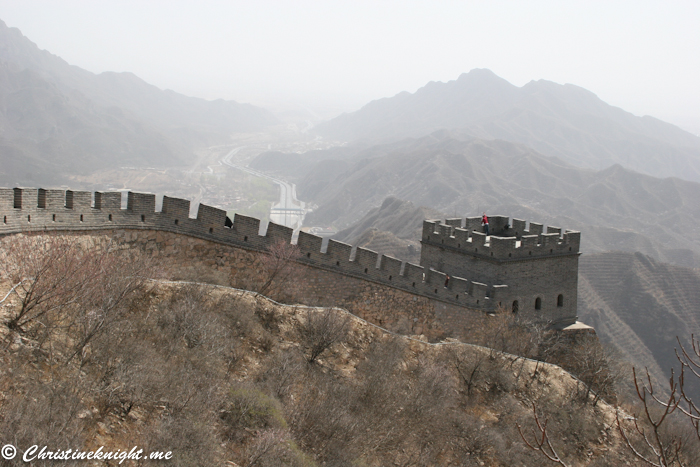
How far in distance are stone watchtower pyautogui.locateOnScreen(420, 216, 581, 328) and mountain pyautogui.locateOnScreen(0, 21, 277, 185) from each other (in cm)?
4722

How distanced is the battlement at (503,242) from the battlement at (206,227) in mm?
1064

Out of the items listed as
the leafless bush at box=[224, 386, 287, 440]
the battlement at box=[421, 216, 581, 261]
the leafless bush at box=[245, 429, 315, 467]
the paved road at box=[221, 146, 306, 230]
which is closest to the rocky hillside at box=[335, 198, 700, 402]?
the paved road at box=[221, 146, 306, 230]

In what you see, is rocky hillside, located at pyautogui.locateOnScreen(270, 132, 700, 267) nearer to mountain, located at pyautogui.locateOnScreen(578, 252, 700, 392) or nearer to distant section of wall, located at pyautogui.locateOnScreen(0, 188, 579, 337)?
mountain, located at pyautogui.locateOnScreen(578, 252, 700, 392)

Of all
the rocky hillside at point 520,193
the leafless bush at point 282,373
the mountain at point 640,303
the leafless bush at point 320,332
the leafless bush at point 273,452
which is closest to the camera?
the leafless bush at point 273,452

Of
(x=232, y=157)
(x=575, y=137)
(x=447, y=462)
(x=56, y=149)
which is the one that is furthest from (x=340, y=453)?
(x=575, y=137)

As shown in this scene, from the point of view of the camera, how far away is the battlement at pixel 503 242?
1526 cm

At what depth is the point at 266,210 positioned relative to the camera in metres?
63.9

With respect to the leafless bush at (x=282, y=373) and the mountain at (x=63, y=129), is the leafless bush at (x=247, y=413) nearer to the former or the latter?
the leafless bush at (x=282, y=373)

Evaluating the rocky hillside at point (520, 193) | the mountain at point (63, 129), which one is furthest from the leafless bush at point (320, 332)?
the rocky hillside at point (520, 193)

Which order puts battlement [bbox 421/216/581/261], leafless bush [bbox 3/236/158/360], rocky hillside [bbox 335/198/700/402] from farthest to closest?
rocky hillside [bbox 335/198/700/402], battlement [bbox 421/216/581/261], leafless bush [bbox 3/236/158/360]

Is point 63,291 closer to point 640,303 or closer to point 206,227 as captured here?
point 206,227

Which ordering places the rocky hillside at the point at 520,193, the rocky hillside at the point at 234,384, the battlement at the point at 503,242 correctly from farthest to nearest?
the rocky hillside at the point at 520,193 < the battlement at the point at 503,242 < the rocky hillside at the point at 234,384

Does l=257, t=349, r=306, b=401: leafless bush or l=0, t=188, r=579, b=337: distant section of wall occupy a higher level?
l=0, t=188, r=579, b=337: distant section of wall

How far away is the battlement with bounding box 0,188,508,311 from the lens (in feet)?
29.8
